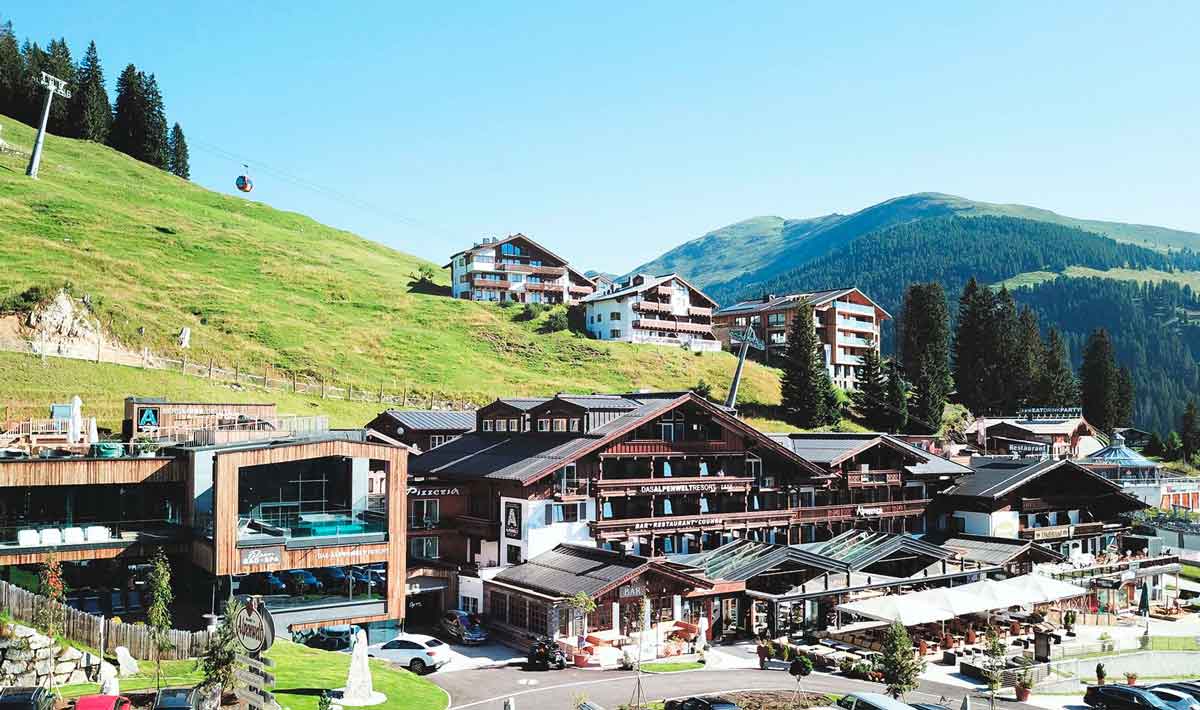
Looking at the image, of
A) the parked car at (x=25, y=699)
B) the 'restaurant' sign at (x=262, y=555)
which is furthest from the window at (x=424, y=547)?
the parked car at (x=25, y=699)

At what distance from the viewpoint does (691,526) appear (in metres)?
57.6

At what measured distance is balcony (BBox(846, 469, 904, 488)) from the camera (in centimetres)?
6612

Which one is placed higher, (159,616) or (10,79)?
(10,79)

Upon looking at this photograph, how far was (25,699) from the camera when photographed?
23.1m

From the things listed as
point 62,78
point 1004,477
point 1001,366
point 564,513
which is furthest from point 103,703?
point 62,78

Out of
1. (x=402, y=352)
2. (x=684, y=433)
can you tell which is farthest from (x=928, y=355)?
(x=684, y=433)

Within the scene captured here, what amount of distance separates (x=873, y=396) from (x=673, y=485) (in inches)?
2673

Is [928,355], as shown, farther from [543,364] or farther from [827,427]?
[543,364]

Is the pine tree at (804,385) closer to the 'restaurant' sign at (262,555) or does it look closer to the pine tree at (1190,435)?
the pine tree at (1190,435)

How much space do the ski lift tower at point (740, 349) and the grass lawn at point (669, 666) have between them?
6574 centimetres

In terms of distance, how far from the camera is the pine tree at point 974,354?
134 m

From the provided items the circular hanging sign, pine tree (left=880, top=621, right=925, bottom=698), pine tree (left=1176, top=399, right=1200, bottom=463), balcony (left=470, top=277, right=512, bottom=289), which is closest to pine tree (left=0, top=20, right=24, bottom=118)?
balcony (left=470, top=277, right=512, bottom=289)

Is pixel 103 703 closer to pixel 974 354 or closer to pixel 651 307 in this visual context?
pixel 651 307

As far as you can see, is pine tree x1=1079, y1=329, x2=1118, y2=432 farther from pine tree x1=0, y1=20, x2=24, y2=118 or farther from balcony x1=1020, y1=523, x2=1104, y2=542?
pine tree x1=0, y1=20, x2=24, y2=118
